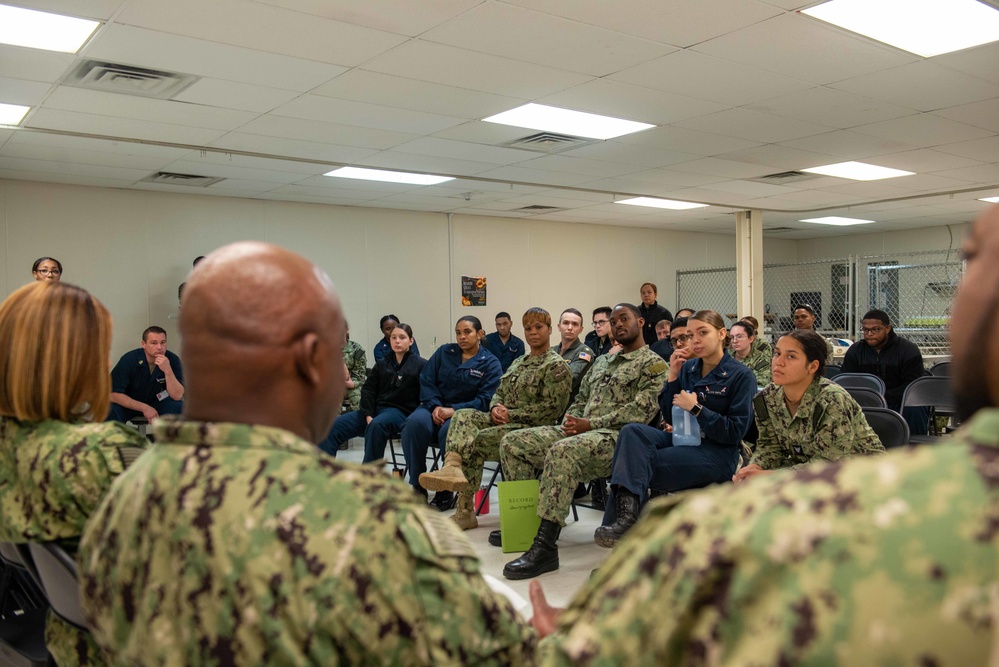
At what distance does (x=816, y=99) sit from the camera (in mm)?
5215

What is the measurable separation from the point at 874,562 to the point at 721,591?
0.34 feet

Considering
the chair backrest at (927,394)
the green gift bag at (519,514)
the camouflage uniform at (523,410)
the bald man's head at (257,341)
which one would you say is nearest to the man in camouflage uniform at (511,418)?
the camouflage uniform at (523,410)

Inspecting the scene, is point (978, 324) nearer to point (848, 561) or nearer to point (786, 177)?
point (848, 561)

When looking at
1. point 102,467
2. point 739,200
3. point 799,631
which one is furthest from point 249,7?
point 739,200

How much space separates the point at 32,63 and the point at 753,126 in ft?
15.1

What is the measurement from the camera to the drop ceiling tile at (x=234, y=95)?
15.4ft

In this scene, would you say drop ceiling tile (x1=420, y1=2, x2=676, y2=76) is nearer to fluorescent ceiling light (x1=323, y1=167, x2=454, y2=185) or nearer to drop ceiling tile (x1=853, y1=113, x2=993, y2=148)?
drop ceiling tile (x1=853, y1=113, x2=993, y2=148)

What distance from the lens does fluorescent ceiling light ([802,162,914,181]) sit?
7.50 metres

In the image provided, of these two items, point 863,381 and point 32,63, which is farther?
point 863,381

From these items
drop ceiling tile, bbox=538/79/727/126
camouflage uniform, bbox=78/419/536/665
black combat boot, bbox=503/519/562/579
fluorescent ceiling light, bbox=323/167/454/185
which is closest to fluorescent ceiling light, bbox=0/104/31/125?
fluorescent ceiling light, bbox=323/167/454/185

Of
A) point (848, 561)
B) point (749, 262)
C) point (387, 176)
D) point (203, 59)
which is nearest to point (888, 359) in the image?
point (749, 262)

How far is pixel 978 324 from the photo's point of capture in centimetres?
58

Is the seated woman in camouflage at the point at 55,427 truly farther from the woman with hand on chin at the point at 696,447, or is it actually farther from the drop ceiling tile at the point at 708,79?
the drop ceiling tile at the point at 708,79

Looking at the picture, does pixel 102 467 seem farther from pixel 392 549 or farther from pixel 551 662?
pixel 551 662
